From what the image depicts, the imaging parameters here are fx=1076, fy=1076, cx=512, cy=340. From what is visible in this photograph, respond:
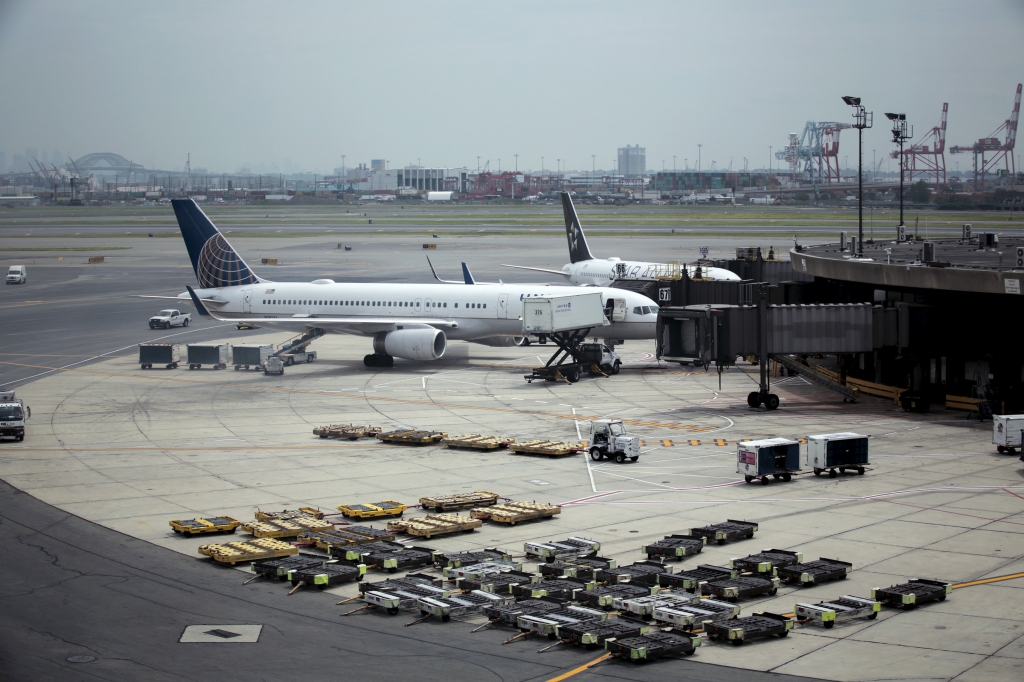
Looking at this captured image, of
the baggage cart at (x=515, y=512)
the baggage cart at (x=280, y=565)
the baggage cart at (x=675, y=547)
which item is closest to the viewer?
the baggage cart at (x=280, y=565)

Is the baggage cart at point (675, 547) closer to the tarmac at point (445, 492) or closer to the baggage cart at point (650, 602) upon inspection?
the tarmac at point (445, 492)

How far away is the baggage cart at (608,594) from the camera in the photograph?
78.6 feet

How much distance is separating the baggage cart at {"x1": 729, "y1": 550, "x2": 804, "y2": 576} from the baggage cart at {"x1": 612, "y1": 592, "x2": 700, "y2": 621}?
2137 mm

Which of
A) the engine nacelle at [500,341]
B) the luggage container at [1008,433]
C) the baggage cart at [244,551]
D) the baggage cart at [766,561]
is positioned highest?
the engine nacelle at [500,341]

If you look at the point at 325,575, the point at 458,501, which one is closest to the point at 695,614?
the point at 325,575

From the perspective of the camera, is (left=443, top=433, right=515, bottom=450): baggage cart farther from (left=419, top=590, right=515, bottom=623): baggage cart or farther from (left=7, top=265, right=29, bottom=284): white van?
(left=7, top=265, right=29, bottom=284): white van

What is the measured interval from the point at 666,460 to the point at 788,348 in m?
13.3

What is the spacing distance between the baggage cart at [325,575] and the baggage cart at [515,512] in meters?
5.89

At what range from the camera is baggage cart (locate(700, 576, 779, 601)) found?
79.7ft

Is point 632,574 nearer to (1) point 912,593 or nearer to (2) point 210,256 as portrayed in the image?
(1) point 912,593

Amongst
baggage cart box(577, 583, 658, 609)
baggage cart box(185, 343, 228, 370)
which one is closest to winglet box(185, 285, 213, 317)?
baggage cart box(185, 343, 228, 370)

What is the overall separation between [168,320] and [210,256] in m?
16.6

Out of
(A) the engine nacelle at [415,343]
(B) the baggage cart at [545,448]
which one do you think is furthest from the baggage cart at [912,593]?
(A) the engine nacelle at [415,343]

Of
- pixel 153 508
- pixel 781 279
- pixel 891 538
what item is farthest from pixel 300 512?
pixel 781 279
